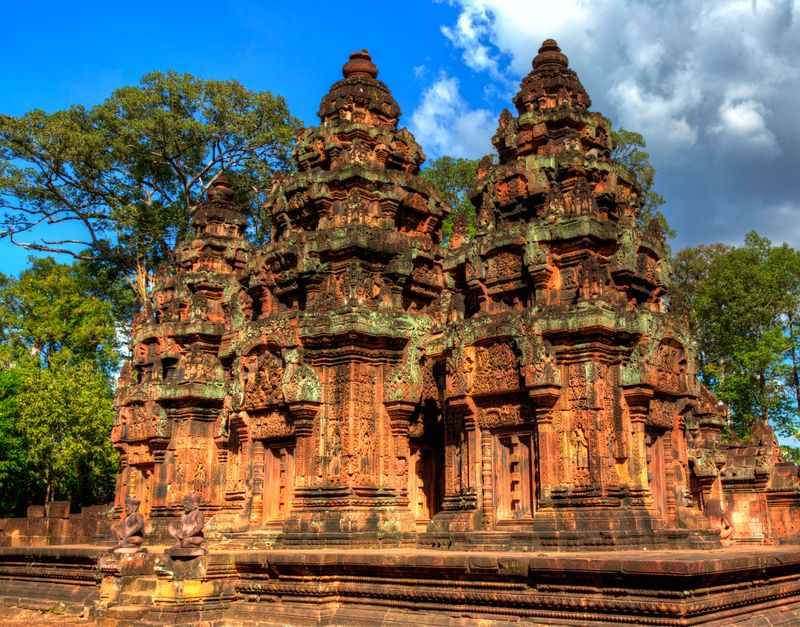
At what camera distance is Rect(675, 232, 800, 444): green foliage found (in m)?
28.5

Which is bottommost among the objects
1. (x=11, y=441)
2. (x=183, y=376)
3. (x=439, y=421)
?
(x=439, y=421)

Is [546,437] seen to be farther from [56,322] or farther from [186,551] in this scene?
[56,322]

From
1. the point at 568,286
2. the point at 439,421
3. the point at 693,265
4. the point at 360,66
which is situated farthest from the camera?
the point at 693,265

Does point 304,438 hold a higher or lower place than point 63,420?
lower

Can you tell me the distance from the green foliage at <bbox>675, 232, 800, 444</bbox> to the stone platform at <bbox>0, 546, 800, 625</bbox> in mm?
18688

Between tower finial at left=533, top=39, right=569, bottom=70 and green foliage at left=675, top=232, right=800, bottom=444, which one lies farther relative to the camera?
green foliage at left=675, top=232, right=800, bottom=444

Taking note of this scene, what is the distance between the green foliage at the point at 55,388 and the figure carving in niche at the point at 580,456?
2018 cm

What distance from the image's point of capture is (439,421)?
51.5ft

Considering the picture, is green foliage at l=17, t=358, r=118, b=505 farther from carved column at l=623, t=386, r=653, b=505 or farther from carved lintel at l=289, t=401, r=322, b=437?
carved column at l=623, t=386, r=653, b=505

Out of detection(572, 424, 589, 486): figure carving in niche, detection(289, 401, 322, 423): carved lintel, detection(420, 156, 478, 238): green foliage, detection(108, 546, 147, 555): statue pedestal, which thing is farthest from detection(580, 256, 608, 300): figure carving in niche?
detection(420, 156, 478, 238): green foliage

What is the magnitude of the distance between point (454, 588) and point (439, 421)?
563 centimetres

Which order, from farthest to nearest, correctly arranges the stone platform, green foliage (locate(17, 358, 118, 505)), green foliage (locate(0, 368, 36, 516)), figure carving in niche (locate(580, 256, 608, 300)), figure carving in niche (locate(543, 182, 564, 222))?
green foliage (locate(0, 368, 36, 516)) < green foliage (locate(17, 358, 118, 505)) < figure carving in niche (locate(543, 182, 564, 222)) < figure carving in niche (locate(580, 256, 608, 300)) < the stone platform

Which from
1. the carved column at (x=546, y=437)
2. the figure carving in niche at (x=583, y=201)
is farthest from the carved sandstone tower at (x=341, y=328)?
the figure carving in niche at (x=583, y=201)

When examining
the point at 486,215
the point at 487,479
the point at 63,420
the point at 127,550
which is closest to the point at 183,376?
the point at 127,550
